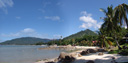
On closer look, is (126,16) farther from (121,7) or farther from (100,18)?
(100,18)

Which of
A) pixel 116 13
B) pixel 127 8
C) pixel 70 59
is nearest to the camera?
pixel 127 8

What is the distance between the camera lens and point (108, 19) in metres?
19.8

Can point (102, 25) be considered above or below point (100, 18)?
below

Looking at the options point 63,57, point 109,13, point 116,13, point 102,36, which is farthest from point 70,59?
point 102,36

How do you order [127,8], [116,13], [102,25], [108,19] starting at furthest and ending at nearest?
[102,25] → [108,19] → [116,13] → [127,8]

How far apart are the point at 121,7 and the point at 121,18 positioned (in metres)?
1.02

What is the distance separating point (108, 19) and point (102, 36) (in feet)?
20.0

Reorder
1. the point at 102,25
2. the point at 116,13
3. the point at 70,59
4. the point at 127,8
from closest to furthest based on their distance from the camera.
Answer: the point at 127,8, the point at 116,13, the point at 70,59, the point at 102,25

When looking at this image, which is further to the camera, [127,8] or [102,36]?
[102,36]

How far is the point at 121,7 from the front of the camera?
10211 millimetres

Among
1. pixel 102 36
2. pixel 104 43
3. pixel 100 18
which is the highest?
pixel 100 18

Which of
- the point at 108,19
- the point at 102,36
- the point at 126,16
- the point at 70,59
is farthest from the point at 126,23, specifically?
the point at 102,36

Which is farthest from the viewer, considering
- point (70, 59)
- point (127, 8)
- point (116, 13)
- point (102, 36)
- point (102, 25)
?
point (102, 36)

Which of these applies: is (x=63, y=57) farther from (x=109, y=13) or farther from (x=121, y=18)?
(x=109, y=13)
